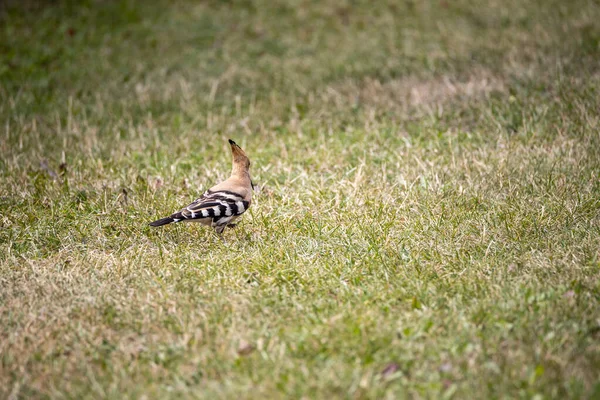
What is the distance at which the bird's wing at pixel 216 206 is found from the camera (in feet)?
17.3

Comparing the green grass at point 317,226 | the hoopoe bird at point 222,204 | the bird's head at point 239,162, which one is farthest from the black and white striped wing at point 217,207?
the bird's head at point 239,162

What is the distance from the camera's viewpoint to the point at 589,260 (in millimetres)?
4723

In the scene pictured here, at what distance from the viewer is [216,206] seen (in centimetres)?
532

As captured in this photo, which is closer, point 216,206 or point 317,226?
point 216,206

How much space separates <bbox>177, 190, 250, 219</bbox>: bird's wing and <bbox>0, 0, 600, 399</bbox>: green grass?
276mm

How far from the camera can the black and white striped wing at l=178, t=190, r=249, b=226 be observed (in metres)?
5.27

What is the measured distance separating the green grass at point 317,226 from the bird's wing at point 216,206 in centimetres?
28

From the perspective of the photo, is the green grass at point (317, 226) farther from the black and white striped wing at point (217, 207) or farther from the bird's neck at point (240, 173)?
the bird's neck at point (240, 173)

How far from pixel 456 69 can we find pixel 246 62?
3.84m

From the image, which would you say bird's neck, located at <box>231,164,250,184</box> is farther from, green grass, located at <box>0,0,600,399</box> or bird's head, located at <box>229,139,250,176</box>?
green grass, located at <box>0,0,600,399</box>

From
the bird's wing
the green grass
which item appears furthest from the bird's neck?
the green grass

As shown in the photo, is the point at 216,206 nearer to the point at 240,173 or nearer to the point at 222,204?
the point at 222,204

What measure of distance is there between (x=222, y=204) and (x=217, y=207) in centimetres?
6

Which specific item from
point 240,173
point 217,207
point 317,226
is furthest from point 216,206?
point 317,226
